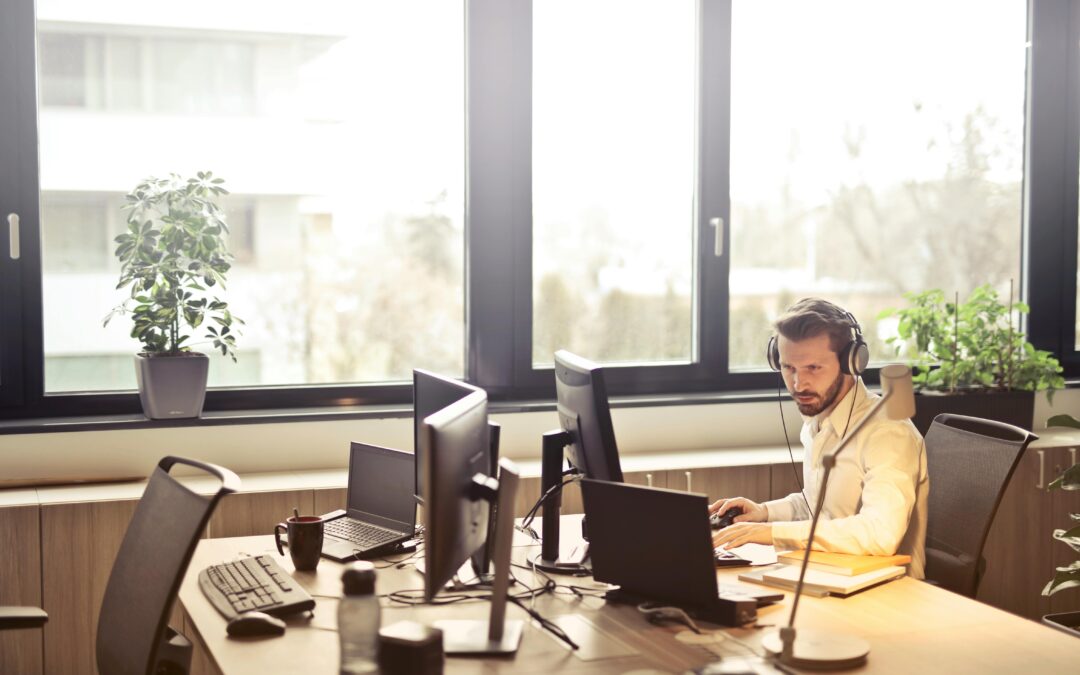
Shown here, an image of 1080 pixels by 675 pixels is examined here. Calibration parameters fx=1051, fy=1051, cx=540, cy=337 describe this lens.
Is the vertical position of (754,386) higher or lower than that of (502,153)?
lower

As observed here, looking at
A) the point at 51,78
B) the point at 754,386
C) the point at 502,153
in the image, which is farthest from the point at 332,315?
the point at 754,386

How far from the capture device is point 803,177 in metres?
3.93

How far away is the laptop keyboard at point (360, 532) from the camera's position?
241 cm

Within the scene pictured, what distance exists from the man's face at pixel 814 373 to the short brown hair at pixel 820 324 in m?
0.01

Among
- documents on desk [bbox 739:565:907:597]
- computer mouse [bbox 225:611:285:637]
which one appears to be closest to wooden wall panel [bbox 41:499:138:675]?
computer mouse [bbox 225:611:285:637]

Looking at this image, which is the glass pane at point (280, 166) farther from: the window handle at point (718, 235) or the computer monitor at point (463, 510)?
the computer monitor at point (463, 510)

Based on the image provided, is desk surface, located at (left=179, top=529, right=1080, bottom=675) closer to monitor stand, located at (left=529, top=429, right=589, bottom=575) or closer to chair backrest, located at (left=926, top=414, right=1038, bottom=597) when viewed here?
monitor stand, located at (left=529, top=429, right=589, bottom=575)

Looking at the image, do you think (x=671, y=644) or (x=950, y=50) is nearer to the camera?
(x=671, y=644)

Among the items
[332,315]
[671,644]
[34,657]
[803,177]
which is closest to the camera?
[671,644]

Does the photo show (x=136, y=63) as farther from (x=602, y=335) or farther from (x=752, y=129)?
(x=752, y=129)

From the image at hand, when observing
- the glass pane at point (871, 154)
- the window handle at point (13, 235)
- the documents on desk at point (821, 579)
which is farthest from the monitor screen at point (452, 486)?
the glass pane at point (871, 154)

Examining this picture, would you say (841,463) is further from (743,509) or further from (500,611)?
(500,611)

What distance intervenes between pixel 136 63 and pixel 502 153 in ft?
3.89

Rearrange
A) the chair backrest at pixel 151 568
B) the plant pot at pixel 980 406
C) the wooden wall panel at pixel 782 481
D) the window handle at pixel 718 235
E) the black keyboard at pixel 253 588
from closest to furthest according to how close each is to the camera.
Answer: the chair backrest at pixel 151 568 → the black keyboard at pixel 253 588 → the wooden wall panel at pixel 782 481 → the plant pot at pixel 980 406 → the window handle at pixel 718 235
